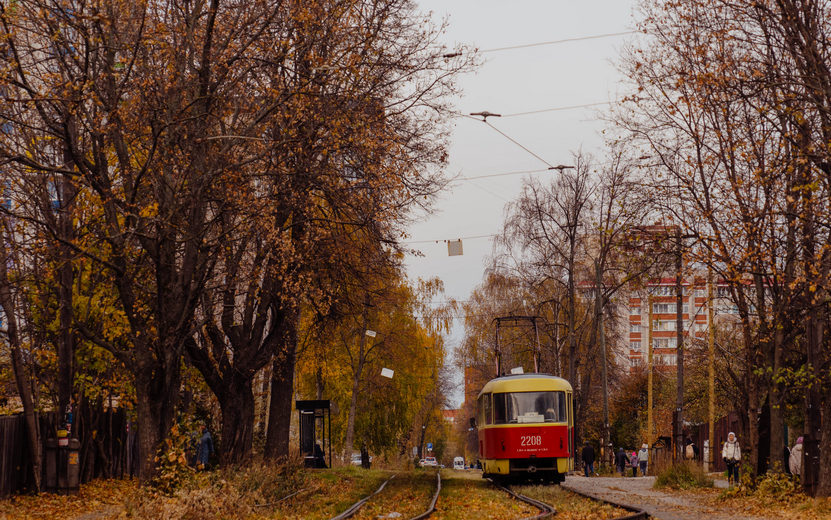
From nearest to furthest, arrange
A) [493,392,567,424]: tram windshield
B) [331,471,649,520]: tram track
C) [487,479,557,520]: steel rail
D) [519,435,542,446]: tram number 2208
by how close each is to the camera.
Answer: [331,471,649,520]: tram track → [487,479,557,520]: steel rail → [519,435,542,446]: tram number 2208 → [493,392,567,424]: tram windshield

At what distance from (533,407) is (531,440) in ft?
3.13

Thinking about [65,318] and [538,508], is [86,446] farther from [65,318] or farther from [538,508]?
[538,508]

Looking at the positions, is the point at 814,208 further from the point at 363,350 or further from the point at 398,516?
the point at 363,350

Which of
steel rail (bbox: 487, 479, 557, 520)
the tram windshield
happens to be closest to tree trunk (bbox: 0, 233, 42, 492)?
steel rail (bbox: 487, 479, 557, 520)

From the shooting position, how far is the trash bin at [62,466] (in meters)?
22.7

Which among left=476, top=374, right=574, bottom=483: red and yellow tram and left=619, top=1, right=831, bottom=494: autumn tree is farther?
left=476, top=374, right=574, bottom=483: red and yellow tram

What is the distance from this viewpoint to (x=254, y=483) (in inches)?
731

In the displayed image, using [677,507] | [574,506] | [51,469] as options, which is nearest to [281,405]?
[51,469]

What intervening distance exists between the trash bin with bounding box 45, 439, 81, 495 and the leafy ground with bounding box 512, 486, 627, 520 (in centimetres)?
1072

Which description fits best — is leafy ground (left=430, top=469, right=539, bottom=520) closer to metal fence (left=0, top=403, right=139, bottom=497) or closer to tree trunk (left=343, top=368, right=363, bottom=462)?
metal fence (left=0, top=403, right=139, bottom=497)

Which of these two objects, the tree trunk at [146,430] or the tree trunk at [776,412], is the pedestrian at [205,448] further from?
the tree trunk at [776,412]

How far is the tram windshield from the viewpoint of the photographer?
2853cm

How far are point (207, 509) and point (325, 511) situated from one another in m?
3.38

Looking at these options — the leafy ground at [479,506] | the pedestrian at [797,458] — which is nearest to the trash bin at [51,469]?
the leafy ground at [479,506]
